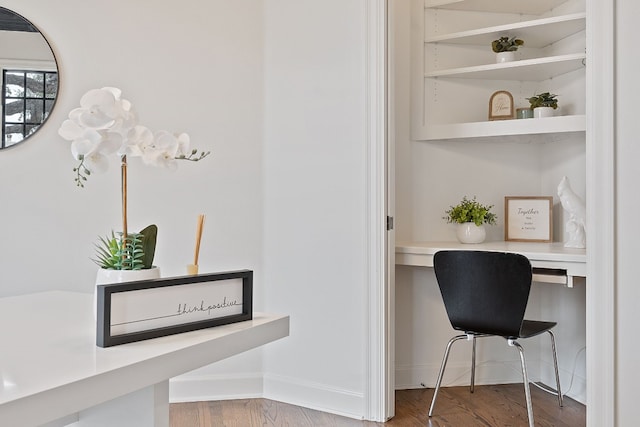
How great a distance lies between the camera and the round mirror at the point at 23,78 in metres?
2.76

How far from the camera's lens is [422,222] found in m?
3.30

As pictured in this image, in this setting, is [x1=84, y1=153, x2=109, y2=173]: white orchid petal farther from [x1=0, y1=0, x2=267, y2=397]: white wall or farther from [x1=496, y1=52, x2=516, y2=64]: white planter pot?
[x1=496, y1=52, x2=516, y2=64]: white planter pot

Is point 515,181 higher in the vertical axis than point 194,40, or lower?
lower

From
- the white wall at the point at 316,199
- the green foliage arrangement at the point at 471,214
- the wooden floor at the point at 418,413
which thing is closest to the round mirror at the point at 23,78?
the white wall at the point at 316,199

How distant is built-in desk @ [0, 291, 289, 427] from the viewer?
0.74 metres

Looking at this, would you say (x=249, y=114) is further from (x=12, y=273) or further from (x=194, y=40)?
(x=12, y=273)

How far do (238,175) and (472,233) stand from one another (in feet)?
4.23

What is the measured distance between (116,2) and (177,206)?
1.07 metres

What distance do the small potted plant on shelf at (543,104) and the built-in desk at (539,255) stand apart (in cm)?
69

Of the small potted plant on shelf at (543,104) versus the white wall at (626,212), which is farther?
the small potted plant on shelf at (543,104)

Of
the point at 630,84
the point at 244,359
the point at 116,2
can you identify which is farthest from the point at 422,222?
the point at 116,2

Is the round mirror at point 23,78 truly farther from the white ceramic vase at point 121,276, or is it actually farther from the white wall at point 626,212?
the white wall at point 626,212

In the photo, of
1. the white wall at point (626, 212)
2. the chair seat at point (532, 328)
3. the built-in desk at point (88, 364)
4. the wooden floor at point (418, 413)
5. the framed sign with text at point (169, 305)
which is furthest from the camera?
the wooden floor at point (418, 413)

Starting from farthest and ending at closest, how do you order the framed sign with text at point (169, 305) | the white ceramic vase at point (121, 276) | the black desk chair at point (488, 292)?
the black desk chair at point (488, 292), the white ceramic vase at point (121, 276), the framed sign with text at point (169, 305)
